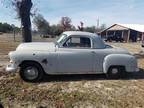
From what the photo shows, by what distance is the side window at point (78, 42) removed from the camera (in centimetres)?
871

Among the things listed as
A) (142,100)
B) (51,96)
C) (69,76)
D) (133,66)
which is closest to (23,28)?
(69,76)

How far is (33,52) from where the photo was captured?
8227 mm

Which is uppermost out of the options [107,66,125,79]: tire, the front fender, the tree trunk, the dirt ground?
the tree trunk

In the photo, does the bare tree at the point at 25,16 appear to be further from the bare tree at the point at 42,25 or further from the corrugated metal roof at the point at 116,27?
the bare tree at the point at 42,25

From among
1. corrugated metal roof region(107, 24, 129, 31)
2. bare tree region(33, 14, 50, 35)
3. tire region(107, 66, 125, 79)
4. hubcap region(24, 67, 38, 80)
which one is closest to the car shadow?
tire region(107, 66, 125, 79)

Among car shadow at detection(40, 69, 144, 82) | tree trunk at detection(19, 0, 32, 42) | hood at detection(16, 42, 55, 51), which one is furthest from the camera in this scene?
tree trunk at detection(19, 0, 32, 42)

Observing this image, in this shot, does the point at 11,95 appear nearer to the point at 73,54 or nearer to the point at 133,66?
the point at 73,54

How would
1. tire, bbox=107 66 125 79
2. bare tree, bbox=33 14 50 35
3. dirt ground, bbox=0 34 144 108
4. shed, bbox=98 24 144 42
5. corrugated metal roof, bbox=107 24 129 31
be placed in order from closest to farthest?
dirt ground, bbox=0 34 144 108 → tire, bbox=107 66 125 79 → shed, bbox=98 24 144 42 → corrugated metal roof, bbox=107 24 129 31 → bare tree, bbox=33 14 50 35

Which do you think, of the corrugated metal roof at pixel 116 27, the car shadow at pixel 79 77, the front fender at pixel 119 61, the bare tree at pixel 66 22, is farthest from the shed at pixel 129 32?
the front fender at pixel 119 61

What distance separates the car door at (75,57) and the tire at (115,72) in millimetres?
640

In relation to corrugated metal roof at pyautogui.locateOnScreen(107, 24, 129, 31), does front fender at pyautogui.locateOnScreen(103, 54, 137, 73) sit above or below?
below

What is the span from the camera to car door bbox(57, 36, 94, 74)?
8.47 metres

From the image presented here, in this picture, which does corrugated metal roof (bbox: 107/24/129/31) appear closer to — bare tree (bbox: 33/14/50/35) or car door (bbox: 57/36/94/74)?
bare tree (bbox: 33/14/50/35)

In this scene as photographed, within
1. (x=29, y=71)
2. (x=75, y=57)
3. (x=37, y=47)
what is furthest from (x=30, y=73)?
(x=75, y=57)
